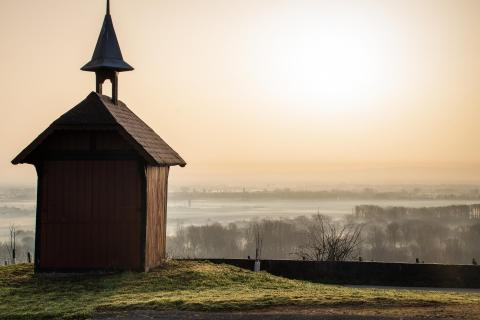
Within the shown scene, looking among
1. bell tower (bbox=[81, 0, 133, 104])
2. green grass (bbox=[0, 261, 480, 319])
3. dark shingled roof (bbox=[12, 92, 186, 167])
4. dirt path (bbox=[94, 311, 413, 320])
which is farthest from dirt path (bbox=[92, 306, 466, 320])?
bell tower (bbox=[81, 0, 133, 104])

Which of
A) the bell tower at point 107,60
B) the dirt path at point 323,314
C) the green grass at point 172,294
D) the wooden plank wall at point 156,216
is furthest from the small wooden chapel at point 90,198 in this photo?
the dirt path at point 323,314

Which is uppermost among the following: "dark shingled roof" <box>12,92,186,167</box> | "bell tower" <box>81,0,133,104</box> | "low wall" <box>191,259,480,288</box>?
"bell tower" <box>81,0,133,104</box>

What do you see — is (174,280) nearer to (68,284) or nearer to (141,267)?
(141,267)

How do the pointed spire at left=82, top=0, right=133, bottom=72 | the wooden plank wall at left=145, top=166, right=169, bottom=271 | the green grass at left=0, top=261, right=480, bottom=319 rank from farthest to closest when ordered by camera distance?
1. the pointed spire at left=82, top=0, right=133, bottom=72
2. the wooden plank wall at left=145, top=166, right=169, bottom=271
3. the green grass at left=0, top=261, right=480, bottom=319

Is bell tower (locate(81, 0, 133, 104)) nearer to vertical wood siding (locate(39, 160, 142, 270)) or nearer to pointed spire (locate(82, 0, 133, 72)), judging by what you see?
pointed spire (locate(82, 0, 133, 72))

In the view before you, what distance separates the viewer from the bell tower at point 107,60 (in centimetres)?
2705

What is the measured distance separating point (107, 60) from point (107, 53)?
356mm

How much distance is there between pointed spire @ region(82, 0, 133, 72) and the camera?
2701 centimetres

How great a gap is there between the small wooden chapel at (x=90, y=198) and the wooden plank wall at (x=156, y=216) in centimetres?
17

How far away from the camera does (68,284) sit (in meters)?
22.9

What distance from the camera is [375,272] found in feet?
99.6

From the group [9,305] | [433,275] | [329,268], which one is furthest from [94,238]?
[433,275]

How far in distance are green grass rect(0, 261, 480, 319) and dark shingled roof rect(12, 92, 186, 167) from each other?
3992 millimetres

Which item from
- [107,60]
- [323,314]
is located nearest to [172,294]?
[323,314]
